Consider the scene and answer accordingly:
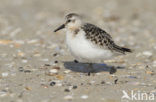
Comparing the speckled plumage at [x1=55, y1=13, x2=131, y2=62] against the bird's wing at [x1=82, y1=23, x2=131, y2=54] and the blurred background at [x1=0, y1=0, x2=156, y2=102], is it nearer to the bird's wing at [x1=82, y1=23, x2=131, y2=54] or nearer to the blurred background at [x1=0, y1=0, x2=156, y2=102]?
the bird's wing at [x1=82, y1=23, x2=131, y2=54]

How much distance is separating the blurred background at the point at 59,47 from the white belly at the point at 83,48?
53 centimetres

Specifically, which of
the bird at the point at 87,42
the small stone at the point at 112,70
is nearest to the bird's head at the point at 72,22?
the bird at the point at 87,42

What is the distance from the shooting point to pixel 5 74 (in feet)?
29.6

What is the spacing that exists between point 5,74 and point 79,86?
6.24ft

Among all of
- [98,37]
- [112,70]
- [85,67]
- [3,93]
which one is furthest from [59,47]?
[3,93]

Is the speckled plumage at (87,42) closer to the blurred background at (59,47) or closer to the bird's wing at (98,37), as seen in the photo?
the bird's wing at (98,37)

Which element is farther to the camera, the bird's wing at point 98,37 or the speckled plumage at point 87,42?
the bird's wing at point 98,37

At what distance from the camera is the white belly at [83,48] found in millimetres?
8625

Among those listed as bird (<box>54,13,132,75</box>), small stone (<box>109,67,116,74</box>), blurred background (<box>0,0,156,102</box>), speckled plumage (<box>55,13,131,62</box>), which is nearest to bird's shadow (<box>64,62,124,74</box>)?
small stone (<box>109,67,116,74</box>)

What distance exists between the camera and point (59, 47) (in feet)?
38.1

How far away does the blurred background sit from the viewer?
7918mm

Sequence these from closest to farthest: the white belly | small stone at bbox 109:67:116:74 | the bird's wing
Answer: the white belly, the bird's wing, small stone at bbox 109:67:116:74

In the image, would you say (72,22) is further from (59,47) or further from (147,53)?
(147,53)

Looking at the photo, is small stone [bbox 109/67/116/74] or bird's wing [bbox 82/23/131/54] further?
small stone [bbox 109/67/116/74]
